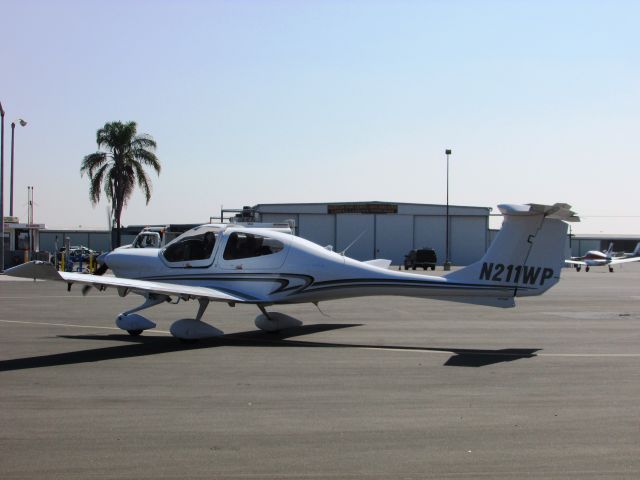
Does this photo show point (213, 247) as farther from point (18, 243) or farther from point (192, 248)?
point (18, 243)

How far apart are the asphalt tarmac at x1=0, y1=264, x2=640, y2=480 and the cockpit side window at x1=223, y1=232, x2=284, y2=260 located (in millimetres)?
1695

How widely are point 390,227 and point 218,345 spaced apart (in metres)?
63.8

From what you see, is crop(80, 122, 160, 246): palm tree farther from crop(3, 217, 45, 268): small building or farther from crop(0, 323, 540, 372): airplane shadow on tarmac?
crop(0, 323, 540, 372): airplane shadow on tarmac

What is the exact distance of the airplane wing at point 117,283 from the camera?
39.9ft

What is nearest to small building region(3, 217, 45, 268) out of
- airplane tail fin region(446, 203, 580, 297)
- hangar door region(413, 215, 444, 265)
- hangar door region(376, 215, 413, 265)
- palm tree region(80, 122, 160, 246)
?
palm tree region(80, 122, 160, 246)

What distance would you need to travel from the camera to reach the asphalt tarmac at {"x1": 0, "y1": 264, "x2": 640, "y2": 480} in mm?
6312

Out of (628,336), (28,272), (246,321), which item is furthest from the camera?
(246,321)

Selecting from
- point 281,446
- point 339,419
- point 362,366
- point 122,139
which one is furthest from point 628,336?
point 122,139

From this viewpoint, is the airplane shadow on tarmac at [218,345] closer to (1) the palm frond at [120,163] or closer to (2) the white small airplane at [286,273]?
(2) the white small airplane at [286,273]

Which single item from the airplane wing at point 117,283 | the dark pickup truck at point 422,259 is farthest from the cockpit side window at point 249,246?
the dark pickup truck at point 422,259

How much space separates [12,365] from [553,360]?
335 inches

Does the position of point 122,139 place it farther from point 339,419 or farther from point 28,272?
point 339,419

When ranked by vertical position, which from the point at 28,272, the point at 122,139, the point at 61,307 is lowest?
the point at 61,307

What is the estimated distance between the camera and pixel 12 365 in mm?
11453
